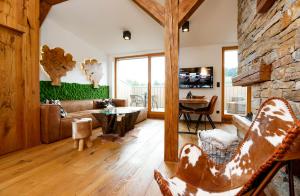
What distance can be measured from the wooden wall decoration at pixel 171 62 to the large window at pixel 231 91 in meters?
3.10

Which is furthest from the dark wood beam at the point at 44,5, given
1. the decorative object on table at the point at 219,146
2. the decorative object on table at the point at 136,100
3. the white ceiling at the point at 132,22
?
the decorative object on table at the point at 136,100

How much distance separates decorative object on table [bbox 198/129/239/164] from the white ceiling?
2.81 meters

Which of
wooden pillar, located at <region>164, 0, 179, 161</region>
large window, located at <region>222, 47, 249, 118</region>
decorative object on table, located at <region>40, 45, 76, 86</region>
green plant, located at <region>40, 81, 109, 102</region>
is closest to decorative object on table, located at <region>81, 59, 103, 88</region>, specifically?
green plant, located at <region>40, 81, 109, 102</region>

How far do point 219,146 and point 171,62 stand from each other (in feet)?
3.87

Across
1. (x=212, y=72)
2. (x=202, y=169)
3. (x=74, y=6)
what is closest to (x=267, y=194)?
(x=202, y=169)

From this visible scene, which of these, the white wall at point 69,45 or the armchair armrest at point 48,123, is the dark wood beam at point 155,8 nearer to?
the armchair armrest at point 48,123

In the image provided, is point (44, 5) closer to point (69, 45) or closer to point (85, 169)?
point (69, 45)

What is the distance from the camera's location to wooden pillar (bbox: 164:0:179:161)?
2.04m

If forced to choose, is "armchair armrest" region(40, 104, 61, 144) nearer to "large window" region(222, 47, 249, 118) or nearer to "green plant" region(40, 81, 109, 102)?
"green plant" region(40, 81, 109, 102)

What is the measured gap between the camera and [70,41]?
424cm

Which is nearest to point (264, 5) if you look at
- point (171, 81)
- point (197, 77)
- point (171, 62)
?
point (171, 62)

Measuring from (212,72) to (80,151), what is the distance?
13.1 feet

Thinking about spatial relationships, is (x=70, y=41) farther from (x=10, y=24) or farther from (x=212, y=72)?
(x=212, y=72)

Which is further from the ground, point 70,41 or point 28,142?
point 70,41
